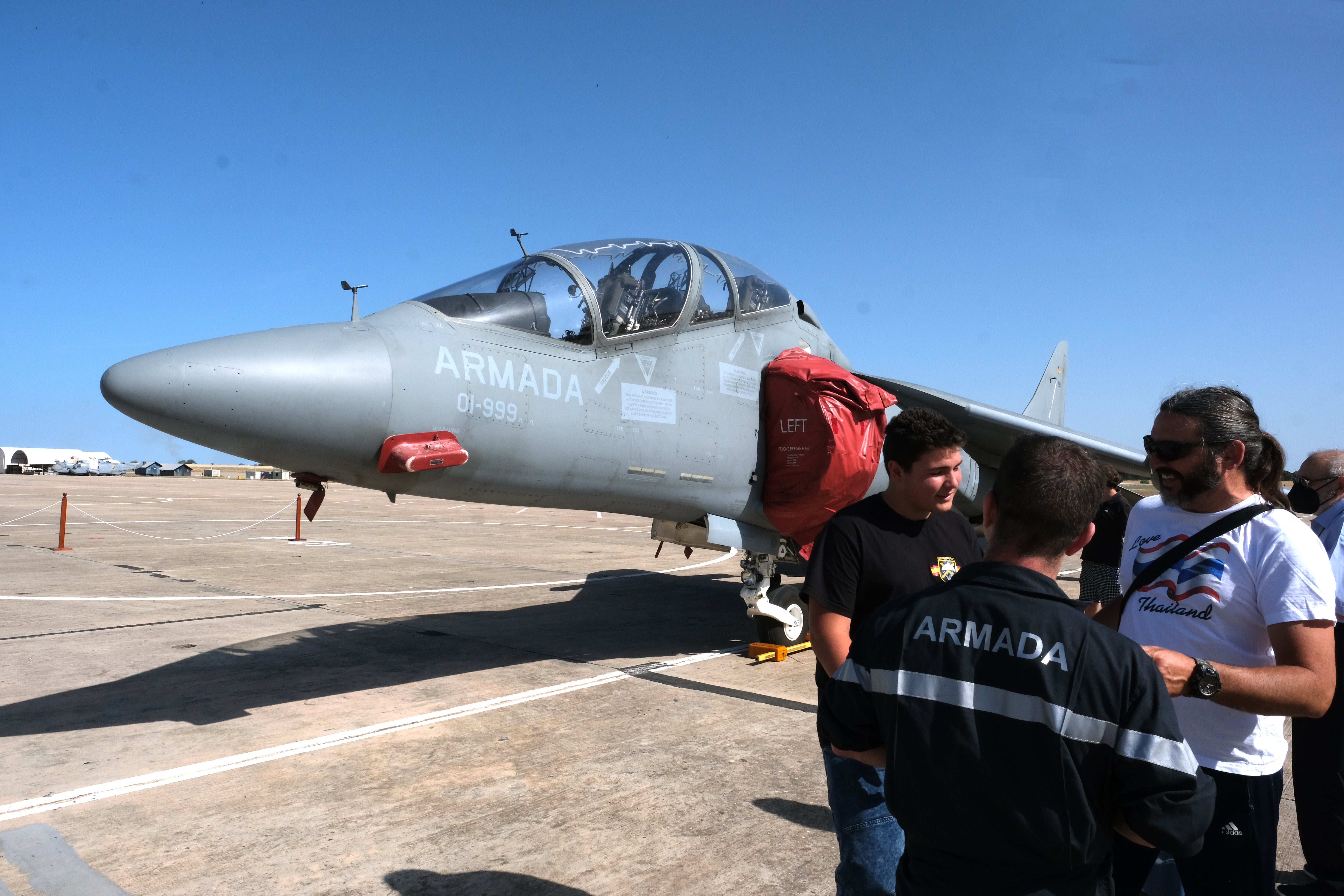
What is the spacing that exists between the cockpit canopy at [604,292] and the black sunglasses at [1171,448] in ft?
12.4

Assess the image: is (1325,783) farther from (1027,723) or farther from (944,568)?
(1027,723)

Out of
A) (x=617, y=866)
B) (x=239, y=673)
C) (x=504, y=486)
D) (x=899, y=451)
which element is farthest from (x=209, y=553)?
(x=899, y=451)

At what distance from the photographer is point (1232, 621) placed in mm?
2227

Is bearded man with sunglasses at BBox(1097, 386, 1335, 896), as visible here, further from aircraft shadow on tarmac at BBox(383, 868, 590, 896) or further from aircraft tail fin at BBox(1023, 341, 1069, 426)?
aircraft tail fin at BBox(1023, 341, 1069, 426)

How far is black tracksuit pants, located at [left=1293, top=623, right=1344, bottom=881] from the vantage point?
3223 mm

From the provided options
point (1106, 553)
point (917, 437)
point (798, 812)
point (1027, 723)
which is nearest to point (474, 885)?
point (798, 812)

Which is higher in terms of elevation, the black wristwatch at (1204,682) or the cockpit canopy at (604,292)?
the cockpit canopy at (604,292)

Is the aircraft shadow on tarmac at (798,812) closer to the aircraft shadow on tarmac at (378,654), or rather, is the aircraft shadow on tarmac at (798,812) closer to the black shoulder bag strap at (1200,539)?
the black shoulder bag strap at (1200,539)

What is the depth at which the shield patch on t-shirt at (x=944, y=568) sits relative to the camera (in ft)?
→ 8.83

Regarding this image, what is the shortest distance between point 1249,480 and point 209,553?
15.7 m

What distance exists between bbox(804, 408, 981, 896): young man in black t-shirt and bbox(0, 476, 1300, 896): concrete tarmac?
1.12 m

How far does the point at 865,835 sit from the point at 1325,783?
2.22 metres

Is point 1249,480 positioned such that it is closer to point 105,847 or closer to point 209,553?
point 105,847

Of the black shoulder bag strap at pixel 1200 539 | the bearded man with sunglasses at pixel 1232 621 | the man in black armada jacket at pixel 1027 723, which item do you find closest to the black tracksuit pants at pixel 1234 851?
the bearded man with sunglasses at pixel 1232 621
